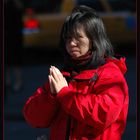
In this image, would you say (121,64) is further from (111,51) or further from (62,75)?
(62,75)

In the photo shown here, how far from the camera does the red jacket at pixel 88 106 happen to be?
10.9 feet

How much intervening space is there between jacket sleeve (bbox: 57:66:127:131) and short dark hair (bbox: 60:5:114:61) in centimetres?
15

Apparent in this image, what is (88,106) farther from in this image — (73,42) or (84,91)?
(73,42)

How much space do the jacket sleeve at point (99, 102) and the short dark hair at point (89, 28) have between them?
0.50 feet

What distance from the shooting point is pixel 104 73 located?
11.3ft

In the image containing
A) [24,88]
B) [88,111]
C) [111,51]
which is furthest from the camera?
[24,88]

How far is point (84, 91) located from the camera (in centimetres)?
341

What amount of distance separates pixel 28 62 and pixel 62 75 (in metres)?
12.3

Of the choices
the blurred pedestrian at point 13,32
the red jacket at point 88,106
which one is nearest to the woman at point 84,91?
the red jacket at point 88,106

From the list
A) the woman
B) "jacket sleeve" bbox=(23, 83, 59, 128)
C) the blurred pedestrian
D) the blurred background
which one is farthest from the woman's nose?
the blurred background

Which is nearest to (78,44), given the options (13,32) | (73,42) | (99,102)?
(73,42)

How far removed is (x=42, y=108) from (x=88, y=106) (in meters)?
0.25

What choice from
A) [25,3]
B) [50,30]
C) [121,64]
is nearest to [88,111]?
[121,64]

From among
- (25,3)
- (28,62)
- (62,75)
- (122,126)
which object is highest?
(62,75)
